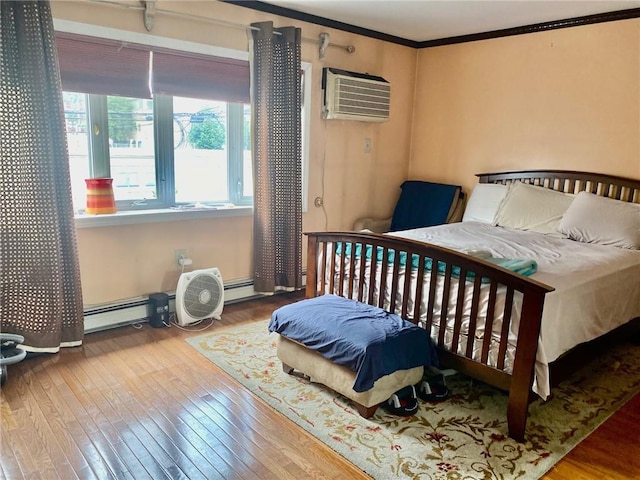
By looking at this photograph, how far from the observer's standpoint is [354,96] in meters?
4.10

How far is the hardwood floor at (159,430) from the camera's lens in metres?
1.88

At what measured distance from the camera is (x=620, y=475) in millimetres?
1923

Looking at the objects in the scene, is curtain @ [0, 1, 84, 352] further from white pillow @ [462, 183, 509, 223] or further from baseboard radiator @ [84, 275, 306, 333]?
white pillow @ [462, 183, 509, 223]

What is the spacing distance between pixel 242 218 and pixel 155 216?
704 millimetres

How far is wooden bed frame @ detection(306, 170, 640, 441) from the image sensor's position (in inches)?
80.0

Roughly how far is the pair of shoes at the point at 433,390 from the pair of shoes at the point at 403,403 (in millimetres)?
75

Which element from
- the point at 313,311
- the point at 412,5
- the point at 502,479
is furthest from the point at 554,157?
the point at 502,479

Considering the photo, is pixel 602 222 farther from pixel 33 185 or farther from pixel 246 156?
pixel 33 185

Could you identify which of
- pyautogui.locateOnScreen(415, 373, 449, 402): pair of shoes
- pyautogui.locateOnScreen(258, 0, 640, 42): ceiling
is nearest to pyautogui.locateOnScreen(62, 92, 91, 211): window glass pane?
pyautogui.locateOnScreen(258, 0, 640, 42): ceiling

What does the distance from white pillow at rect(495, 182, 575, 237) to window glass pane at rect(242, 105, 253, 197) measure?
198cm

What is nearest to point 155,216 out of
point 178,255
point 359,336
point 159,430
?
point 178,255

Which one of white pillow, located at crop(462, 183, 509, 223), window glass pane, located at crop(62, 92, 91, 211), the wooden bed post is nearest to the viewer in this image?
the wooden bed post

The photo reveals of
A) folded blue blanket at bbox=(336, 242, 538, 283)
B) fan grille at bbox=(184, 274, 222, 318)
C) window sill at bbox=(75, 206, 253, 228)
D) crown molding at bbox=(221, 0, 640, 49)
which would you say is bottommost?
fan grille at bbox=(184, 274, 222, 318)

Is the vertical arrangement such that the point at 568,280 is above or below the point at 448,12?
below
